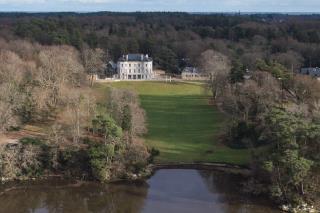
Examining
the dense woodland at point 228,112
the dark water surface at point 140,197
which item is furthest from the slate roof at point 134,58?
the dark water surface at point 140,197

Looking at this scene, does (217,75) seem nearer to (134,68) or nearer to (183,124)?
(183,124)

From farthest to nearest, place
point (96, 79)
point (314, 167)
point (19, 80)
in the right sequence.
→ point (96, 79), point (19, 80), point (314, 167)

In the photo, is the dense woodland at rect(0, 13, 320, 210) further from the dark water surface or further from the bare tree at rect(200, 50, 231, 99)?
the dark water surface

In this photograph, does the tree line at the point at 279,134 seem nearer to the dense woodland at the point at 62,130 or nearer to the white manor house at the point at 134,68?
the dense woodland at the point at 62,130

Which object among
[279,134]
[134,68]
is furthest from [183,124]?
[134,68]

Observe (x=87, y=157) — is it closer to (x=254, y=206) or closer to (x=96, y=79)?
(x=254, y=206)

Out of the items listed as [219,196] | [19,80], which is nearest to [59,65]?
[19,80]
